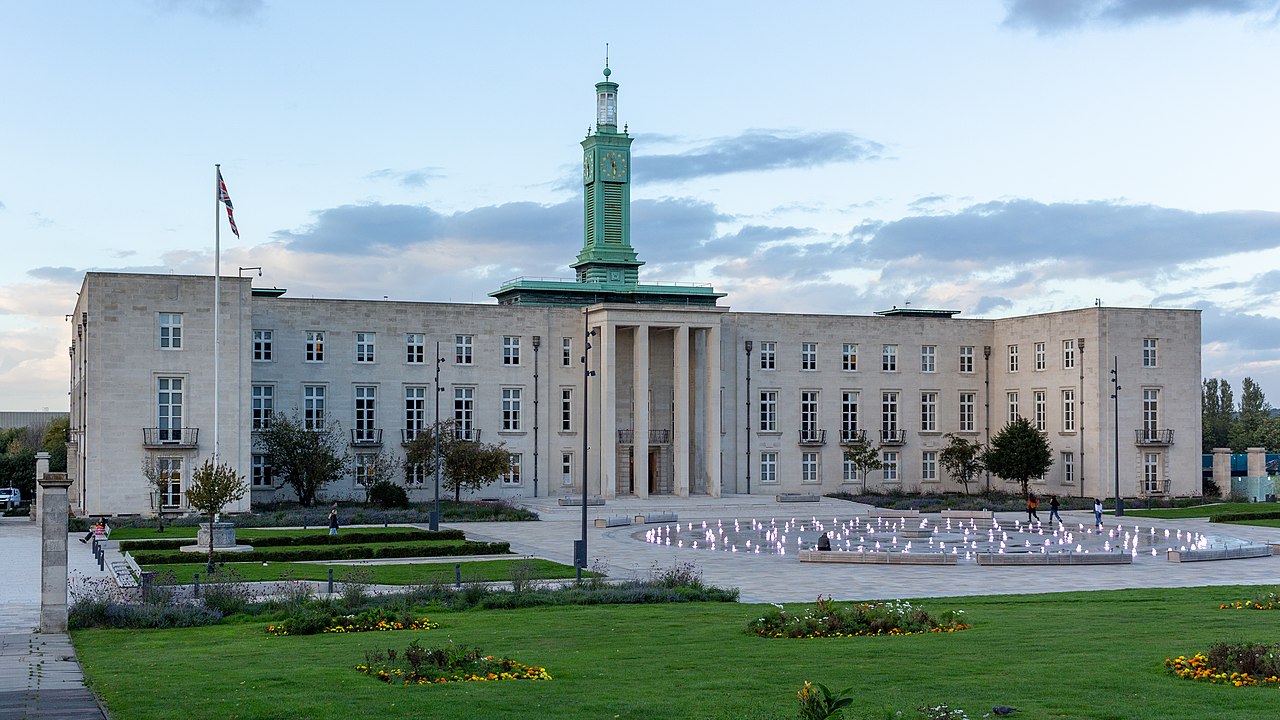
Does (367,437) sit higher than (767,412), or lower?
lower

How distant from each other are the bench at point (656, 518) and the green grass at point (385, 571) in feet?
56.5

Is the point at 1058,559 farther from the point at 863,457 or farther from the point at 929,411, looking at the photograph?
the point at 929,411

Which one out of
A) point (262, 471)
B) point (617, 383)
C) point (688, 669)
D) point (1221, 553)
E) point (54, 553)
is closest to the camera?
point (688, 669)

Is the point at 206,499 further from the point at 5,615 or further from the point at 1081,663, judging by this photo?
the point at 1081,663

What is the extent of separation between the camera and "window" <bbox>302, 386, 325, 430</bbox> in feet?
217

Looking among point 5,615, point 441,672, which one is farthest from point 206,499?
point 441,672

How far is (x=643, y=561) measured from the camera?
39.7m

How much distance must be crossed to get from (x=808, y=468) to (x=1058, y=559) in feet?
123

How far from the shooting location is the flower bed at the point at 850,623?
859 inches

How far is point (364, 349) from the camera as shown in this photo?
222 feet

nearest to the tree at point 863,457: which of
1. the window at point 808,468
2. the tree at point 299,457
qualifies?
the window at point 808,468

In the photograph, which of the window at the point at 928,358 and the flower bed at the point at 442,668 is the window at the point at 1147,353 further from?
the flower bed at the point at 442,668

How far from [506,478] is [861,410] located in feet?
70.4

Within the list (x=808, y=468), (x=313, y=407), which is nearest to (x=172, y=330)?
(x=313, y=407)
